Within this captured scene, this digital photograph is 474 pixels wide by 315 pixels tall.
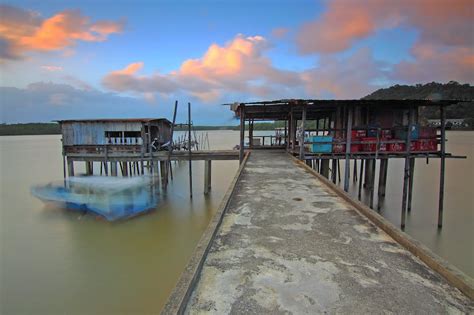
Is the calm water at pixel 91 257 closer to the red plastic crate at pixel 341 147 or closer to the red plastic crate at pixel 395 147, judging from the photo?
the red plastic crate at pixel 341 147

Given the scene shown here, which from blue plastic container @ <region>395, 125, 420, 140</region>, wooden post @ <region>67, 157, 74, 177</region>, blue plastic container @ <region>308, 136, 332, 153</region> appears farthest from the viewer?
wooden post @ <region>67, 157, 74, 177</region>

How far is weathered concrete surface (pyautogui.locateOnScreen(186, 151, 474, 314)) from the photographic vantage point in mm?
2443

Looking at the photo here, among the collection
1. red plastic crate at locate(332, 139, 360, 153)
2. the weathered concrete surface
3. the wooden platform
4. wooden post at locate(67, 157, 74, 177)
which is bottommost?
wooden post at locate(67, 157, 74, 177)

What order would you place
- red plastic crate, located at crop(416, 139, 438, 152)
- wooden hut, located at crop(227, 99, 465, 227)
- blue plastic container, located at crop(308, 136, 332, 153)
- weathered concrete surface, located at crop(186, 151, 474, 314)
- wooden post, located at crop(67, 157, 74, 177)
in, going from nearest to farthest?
weathered concrete surface, located at crop(186, 151, 474, 314), wooden hut, located at crop(227, 99, 465, 227), blue plastic container, located at crop(308, 136, 332, 153), red plastic crate, located at crop(416, 139, 438, 152), wooden post, located at crop(67, 157, 74, 177)

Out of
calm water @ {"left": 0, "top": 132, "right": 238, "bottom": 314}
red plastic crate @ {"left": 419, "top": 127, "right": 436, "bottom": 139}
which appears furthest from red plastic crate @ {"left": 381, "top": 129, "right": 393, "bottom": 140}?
calm water @ {"left": 0, "top": 132, "right": 238, "bottom": 314}

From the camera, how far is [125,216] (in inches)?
495

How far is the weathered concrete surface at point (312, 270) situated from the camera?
2.44 m

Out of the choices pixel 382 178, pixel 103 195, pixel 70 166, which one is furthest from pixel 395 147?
pixel 70 166

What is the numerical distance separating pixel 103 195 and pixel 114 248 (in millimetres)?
3341

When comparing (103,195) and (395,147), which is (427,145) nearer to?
(395,147)

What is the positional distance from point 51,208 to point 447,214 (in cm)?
2016

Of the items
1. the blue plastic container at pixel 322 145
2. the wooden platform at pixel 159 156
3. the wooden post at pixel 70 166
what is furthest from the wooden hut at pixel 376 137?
the wooden post at pixel 70 166

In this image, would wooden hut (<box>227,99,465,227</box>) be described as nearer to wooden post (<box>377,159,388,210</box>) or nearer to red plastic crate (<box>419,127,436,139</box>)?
red plastic crate (<box>419,127,436,139</box>)

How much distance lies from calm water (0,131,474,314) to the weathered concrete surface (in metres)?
4.30
